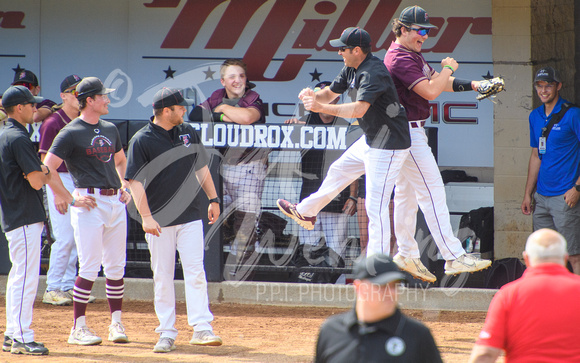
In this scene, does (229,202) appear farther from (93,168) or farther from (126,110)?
(126,110)

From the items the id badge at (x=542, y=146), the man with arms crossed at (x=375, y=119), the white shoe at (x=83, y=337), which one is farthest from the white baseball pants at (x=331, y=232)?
the white shoe at (x=83, y=337)

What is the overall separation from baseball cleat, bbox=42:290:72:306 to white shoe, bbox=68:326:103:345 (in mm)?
1696

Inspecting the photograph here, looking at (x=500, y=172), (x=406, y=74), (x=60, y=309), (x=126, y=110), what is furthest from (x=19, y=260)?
(x=500, y=172)

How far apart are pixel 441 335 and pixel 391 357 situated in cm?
393

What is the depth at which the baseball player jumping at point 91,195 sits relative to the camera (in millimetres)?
5953

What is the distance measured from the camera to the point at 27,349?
18.5ft

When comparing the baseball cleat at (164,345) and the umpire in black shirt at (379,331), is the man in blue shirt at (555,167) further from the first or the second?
the umpire in black shirt at (379,331)

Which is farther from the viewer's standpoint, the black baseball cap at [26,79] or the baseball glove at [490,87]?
the black baseball cap at [26,79]

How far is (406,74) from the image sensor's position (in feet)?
18.8

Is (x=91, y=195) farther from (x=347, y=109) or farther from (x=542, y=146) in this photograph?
(x=542, y=146)

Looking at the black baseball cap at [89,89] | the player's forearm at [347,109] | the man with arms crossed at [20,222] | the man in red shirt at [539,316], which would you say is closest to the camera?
the man in red shirt at [539,316]

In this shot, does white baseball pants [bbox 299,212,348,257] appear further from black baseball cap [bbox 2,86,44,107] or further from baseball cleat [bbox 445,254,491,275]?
black baseball cap [bbox 2,86,44,107]

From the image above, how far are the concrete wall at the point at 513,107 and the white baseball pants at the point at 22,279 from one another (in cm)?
581

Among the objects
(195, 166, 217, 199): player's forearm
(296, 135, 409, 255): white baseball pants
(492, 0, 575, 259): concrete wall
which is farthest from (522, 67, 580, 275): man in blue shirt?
(195, 166, 217, 199): player's forearm
